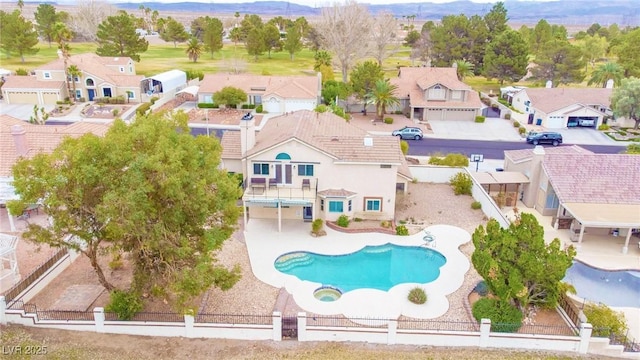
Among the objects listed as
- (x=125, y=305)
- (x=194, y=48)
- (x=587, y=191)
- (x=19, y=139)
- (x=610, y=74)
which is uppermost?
(x=194, y=48)

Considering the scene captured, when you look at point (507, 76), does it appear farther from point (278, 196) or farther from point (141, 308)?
point (141, 308)

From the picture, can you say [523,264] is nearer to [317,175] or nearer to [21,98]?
[317,175]

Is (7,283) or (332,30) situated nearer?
(7,283)

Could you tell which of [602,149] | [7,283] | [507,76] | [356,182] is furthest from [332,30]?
[7,283]

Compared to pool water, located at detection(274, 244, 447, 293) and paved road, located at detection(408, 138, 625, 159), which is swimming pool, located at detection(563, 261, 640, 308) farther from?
paved road, located at detection(408, 138, 625, 159)

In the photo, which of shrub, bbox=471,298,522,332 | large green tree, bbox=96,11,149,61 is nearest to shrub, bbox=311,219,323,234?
shrub, bbox=471,298,522,332

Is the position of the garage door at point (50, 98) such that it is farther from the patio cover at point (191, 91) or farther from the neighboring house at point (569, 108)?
the neighboring house at point (569, 108)

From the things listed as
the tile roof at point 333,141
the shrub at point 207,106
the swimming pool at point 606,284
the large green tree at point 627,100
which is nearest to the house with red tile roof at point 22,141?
the tile roof at point 333,141

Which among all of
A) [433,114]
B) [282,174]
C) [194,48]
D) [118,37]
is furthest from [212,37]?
[282,174]
